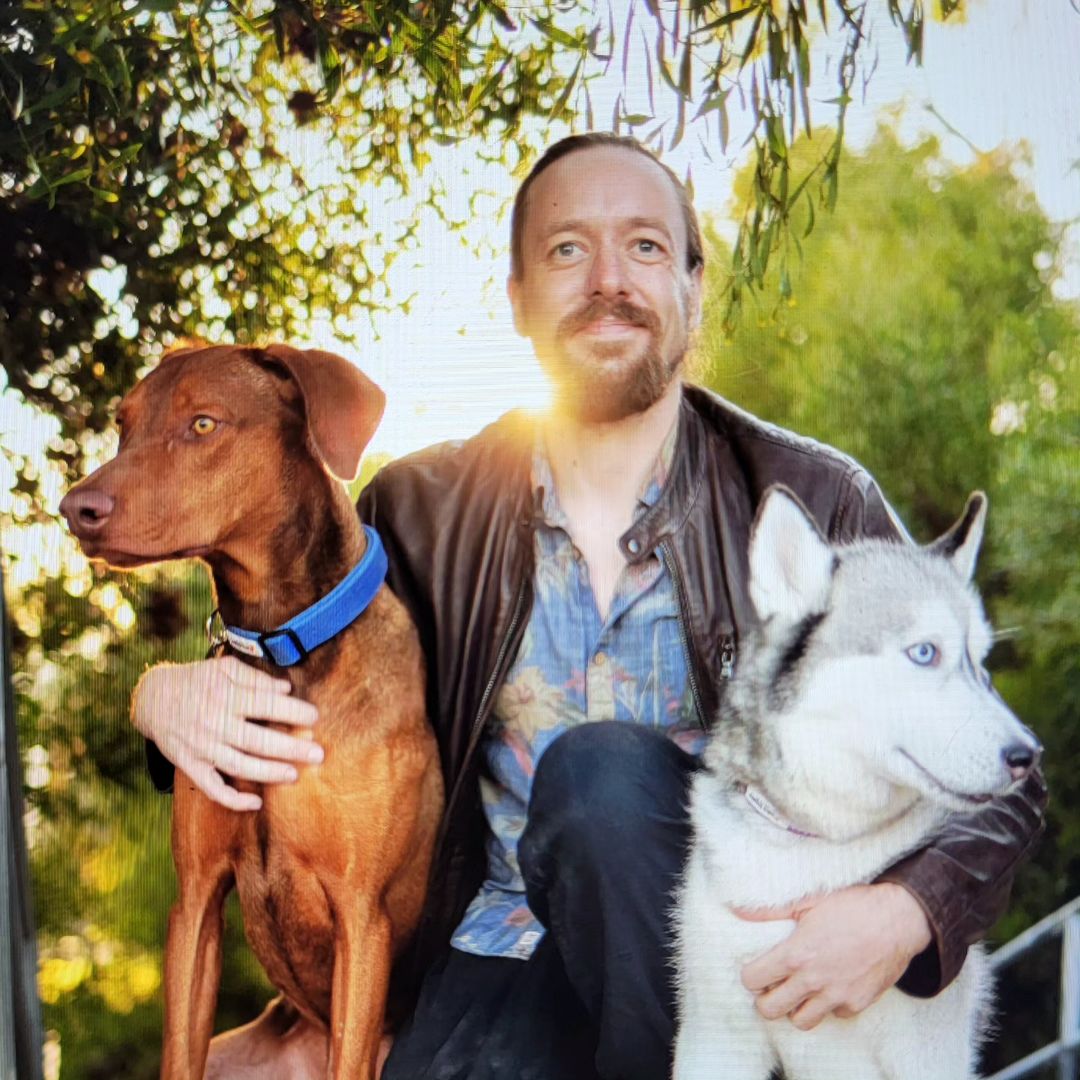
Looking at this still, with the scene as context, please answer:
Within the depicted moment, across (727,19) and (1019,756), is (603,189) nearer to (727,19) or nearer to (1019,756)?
(727,19)

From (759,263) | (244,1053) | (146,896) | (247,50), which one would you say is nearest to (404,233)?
(247,50)

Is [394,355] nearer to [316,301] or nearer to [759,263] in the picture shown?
[316,301]

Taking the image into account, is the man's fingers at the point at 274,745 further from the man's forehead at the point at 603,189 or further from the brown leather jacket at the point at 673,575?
the man's forehead at the point at 603,189

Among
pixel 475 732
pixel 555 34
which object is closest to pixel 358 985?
pixel 475 732

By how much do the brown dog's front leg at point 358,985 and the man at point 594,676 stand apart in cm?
8

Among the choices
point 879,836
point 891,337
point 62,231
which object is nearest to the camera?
point 879,836

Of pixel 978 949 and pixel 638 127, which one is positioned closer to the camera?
pixel 978 949

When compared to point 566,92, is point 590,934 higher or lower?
lower

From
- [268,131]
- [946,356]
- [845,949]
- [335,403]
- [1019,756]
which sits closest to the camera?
[1019,756]

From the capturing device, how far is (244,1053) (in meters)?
2.32

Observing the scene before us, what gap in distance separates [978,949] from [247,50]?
6.94 ft

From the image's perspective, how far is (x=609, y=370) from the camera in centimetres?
226

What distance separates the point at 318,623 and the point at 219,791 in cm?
35

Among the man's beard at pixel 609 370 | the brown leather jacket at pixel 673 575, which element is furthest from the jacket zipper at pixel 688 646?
the man's beard at pixel 609 370
